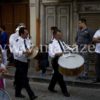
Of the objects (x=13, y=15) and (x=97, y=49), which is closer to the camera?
(x=97, y=49)

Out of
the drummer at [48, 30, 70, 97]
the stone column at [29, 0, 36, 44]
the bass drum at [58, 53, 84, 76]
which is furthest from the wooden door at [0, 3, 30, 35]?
the bass drum at [58, 53, 84, 76]

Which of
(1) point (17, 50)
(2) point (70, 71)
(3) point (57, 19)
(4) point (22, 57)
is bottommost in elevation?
(2) point (70, 71)

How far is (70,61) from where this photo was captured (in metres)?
10.8

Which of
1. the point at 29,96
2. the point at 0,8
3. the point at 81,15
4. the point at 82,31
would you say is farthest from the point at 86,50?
the point at 0,8

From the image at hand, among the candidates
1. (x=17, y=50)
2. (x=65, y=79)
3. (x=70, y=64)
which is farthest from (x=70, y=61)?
(x=65, y=79)

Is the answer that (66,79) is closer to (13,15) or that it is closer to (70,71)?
(70,71)

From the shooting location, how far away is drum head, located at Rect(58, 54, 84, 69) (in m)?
10.6

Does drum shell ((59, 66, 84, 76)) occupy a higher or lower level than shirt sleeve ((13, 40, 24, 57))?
lower

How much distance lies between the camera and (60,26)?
1623 centimetres

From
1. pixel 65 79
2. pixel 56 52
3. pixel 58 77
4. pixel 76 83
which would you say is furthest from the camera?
pixel 65 79

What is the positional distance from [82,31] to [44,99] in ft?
10.6

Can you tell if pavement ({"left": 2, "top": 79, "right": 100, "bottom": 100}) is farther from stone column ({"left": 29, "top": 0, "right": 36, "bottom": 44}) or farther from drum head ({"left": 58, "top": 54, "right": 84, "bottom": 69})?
stone column ({"left": 29, "top": 0, "right": 36, "bottom": 44})

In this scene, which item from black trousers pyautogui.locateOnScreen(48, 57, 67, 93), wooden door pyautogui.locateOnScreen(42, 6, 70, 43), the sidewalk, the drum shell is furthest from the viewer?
wooden door pyautogui.locateOnScreen(42, 6, 70, 43)

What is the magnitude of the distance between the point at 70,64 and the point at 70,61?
0.12 meters
